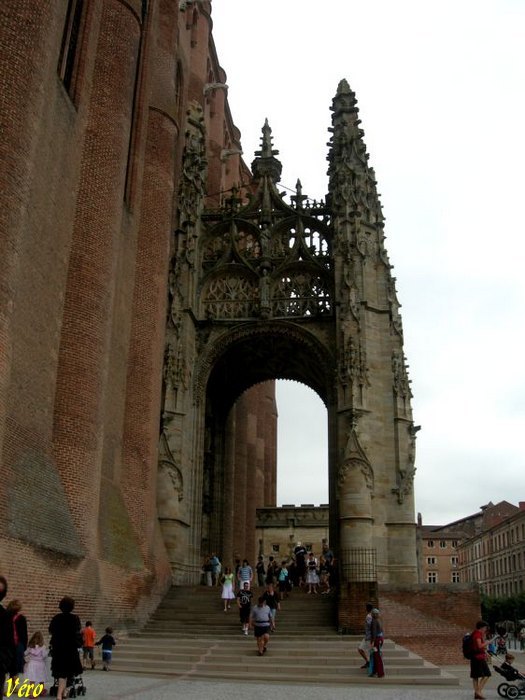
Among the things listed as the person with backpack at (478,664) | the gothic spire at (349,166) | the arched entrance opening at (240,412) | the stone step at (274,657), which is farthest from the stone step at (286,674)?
the gothic spire at (349,166)

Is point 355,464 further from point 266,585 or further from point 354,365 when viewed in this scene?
point 266,585

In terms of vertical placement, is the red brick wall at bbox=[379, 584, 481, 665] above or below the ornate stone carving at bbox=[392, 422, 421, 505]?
below

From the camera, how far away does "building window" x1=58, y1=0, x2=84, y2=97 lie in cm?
1789

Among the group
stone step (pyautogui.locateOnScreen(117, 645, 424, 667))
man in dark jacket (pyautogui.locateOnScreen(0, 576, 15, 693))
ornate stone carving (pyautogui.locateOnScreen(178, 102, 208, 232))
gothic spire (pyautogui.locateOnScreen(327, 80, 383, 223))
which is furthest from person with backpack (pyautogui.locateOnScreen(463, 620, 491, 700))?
ornate stone carving (pyautogui.locateOnScreen(178, 102, 208, 232))

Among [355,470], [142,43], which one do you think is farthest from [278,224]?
[355,470]

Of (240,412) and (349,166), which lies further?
(240,412)

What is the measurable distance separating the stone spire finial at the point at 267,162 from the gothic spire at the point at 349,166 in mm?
2179

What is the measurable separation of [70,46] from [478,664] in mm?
16299

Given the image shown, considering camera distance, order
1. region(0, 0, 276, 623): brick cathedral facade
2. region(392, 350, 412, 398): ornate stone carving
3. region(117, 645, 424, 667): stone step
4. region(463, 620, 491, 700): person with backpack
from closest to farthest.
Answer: region(463, 620, 491, 700): person with backpack → region(0, 0, 276, 623): brick cathedral facade → region(117, 645, 424, 667): stone step → region(392, 350, 412, 398): ornate stone carving

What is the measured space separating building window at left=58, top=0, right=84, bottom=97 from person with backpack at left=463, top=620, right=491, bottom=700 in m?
14.3

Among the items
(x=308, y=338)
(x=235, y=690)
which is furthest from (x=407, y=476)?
(x=235, y=690)

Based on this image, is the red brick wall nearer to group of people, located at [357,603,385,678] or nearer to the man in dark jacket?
group of people, located at [357,603,385,678]

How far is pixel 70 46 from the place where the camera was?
1859 cm

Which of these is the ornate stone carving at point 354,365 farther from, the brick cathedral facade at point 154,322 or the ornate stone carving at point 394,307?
the ornate stone carving at point 394,307
